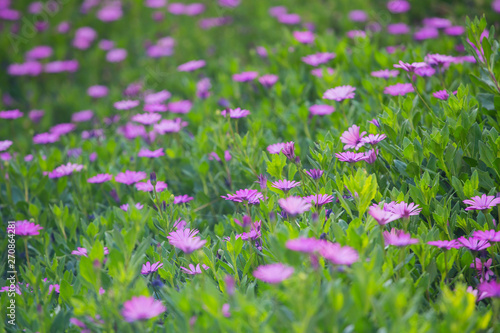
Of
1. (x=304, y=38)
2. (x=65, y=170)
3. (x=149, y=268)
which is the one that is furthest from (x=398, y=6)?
(x=149, y=268)

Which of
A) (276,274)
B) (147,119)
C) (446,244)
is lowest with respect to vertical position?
(147,119)

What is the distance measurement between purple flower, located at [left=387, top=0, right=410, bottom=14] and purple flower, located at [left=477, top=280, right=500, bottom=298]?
351 centimetres

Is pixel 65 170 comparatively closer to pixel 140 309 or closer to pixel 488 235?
pixel 140 309

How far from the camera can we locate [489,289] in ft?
4.93

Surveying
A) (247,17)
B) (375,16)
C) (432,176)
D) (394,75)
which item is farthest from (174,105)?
(247,17)

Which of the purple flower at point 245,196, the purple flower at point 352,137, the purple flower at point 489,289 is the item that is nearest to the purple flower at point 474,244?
the purple flower at point 489,289

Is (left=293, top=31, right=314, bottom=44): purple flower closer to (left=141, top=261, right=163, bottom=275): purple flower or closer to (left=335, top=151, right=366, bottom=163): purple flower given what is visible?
(left=335, top=151, right=366, bottom=163): purple flower

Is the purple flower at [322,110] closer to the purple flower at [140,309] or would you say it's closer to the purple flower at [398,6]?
the purple flower at [140,309]

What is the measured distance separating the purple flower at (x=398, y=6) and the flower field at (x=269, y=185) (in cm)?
3

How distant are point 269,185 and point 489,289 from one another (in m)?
0.91

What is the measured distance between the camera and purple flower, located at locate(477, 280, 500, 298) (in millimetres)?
1407

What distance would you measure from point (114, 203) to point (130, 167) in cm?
26

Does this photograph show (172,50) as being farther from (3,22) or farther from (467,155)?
(467,155)

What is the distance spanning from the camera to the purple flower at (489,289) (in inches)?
55.4
